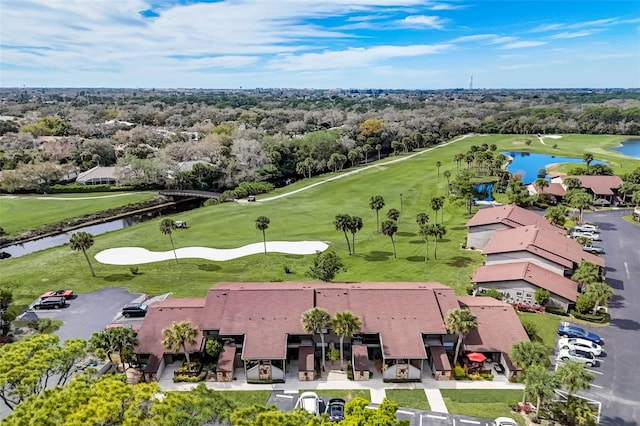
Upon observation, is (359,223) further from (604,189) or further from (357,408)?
(604,189)

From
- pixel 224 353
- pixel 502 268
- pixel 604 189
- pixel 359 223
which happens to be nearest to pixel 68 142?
pixel 359 223

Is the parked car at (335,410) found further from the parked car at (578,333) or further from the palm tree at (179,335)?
the parked car at (578,333)

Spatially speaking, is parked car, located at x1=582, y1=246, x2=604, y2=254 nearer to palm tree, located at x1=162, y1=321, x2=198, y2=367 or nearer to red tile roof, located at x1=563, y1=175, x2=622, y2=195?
red tile roof, located at x1=563, y1=175, x2=622, y2=195

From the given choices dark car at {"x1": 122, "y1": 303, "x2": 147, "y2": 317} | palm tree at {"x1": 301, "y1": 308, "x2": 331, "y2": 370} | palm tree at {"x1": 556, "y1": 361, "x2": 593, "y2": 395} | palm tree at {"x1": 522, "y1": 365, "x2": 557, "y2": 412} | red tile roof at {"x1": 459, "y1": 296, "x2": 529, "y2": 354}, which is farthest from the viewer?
dark car at {"x1": 122, "y1": 303, "x2": 147, "y2": 317}

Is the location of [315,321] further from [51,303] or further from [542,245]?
[542,245]

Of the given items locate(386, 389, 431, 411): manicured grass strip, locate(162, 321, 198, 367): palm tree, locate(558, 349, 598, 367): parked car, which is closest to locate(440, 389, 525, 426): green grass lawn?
locate(386, 389, 431, 411): manicured grass strip

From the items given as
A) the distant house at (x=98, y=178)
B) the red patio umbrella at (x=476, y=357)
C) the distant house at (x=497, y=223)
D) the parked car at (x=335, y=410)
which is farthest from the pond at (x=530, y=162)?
the distant house at (x=98, y=178)

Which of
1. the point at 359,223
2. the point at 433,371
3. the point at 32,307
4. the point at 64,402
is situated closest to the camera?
the point at 64,402

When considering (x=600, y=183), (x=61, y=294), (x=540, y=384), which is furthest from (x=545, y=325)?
(x=600, y=183)
